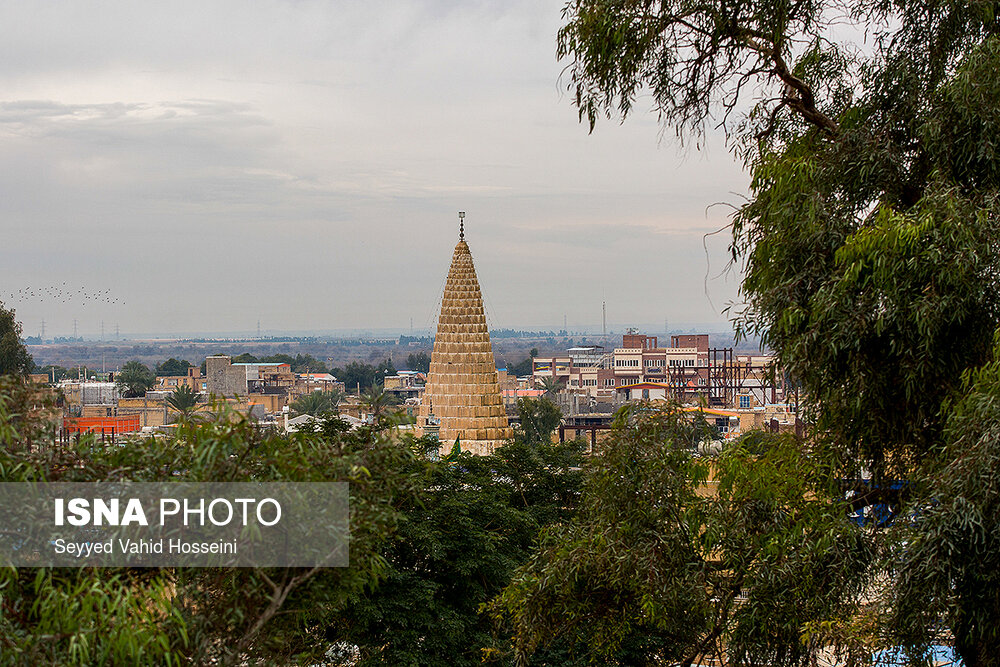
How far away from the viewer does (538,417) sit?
7069 centimetres

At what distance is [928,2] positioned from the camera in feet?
25.6

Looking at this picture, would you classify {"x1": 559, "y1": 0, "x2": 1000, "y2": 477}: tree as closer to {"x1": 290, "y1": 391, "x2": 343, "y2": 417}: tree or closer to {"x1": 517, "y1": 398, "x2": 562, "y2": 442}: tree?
{"x1": 517, "y1": 398, "x2": 562, "y2": 442}: tree

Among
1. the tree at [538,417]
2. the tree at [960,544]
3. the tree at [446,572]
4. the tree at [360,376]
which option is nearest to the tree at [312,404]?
the tree at [538,417]

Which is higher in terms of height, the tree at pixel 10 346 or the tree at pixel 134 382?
the tree at pixel 10 346

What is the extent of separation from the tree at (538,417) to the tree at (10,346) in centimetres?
2888

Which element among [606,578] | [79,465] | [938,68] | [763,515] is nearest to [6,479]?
[79,465]

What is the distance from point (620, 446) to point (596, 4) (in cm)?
306

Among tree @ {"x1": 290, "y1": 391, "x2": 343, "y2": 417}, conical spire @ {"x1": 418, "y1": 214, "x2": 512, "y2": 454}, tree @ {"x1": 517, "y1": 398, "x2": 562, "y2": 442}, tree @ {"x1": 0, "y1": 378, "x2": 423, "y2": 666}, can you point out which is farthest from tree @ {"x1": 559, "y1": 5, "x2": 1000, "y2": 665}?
tree @ {"x1": 290, "y1": 391, "x2": 343, "y2": 417}

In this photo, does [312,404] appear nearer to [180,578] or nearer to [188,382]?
[188,382]

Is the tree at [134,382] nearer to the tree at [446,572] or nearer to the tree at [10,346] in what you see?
the tree at [10,346]

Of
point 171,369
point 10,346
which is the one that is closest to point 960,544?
point 10,346

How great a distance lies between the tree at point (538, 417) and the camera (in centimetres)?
6738

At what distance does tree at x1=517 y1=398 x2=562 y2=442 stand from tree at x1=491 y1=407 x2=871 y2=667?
57.1 meters

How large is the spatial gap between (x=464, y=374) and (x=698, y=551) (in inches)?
1152
